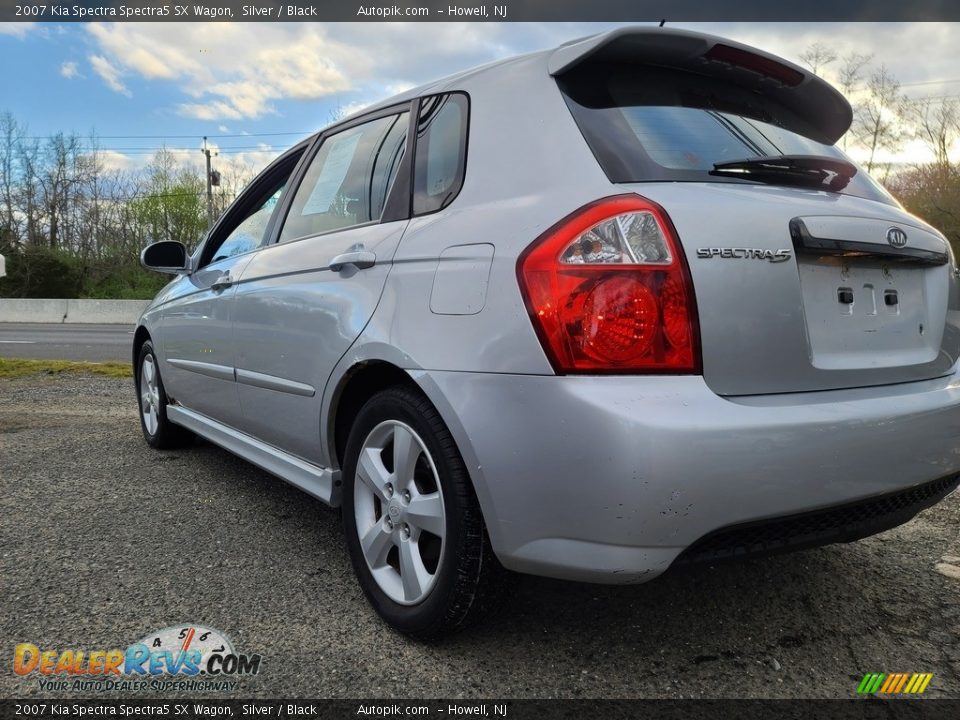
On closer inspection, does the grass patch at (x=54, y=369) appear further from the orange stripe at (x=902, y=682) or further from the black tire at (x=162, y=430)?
the orange stripe at (x=902, y=682)

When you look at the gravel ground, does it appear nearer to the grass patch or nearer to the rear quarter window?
the rear quarter window

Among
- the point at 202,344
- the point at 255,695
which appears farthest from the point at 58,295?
→ the point at 255,695

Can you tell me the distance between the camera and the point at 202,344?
3.52 m

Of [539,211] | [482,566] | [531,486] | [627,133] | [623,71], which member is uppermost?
[623,71]

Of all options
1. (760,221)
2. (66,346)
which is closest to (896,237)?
(760,221)

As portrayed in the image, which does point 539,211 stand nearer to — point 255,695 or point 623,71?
point 623,71

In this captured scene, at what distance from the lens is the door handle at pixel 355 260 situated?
2.22 metres

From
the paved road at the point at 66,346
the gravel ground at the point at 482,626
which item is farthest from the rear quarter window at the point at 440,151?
the paved road at the point at 66,346

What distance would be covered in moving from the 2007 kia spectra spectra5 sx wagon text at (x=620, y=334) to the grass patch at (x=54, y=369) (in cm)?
664

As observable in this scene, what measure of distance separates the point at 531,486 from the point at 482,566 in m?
0.34

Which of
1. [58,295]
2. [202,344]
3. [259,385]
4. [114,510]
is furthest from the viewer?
[58,295]

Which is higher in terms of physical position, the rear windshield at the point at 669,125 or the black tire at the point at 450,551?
the rear windshield at the point at 669,125

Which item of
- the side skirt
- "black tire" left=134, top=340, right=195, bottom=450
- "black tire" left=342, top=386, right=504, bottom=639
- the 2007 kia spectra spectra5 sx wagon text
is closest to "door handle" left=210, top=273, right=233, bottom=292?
the side skirt

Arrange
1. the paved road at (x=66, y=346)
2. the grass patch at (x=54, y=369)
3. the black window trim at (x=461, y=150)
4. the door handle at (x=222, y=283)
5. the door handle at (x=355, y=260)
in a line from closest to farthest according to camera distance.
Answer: the black window trim at (x=461, y=150) < the door handle at (x=355, y=260) < the door handle at (x=222, y=283) < the grass patch at (x=54, y=369) < the paved road at (x=66, y=346)
